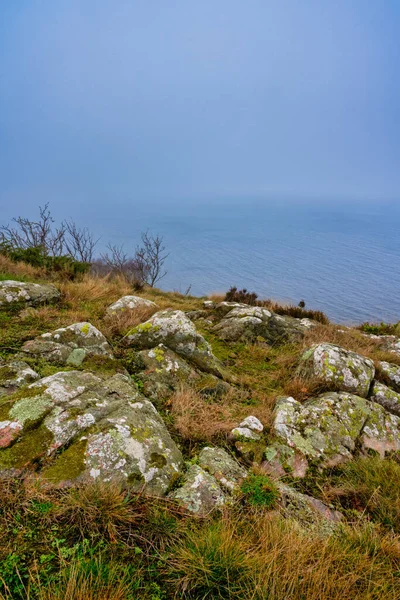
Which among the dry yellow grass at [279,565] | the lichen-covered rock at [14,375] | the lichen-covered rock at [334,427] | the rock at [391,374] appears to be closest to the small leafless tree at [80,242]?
the lichen-covered rock at [14,375]

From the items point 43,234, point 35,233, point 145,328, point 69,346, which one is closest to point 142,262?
point 43,234

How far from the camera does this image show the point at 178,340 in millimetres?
6293

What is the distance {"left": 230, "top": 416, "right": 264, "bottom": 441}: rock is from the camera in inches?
172

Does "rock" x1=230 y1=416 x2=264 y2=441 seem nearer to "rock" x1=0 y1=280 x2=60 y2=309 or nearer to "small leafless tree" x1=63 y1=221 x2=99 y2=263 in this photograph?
"rock" x1=0 y1=280 x2=60 y2=309

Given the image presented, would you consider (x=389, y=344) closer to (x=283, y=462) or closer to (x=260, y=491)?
(x=283, y=462)

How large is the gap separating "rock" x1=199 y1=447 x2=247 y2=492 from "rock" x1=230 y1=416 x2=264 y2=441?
37 cm

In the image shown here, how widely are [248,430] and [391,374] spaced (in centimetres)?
460

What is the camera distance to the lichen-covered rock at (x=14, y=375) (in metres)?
4.10

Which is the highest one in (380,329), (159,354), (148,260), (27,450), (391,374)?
(27,450)

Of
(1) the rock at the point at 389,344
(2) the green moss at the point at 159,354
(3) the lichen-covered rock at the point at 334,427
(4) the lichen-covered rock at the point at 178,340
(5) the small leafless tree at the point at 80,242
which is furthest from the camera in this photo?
(5) the small leafless tree at the point at 80,242

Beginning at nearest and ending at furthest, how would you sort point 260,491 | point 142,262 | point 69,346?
point 260,491 < point 69,346 < point 142,262

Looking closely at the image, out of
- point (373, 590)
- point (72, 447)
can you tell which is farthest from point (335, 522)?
point (72, 447)

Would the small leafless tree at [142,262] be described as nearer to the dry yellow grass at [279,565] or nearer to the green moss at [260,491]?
the green moss at [260,491]

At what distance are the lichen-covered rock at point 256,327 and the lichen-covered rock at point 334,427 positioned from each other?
139 inches
